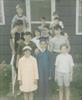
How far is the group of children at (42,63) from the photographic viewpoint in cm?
827

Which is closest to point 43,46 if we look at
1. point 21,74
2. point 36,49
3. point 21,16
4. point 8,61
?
point 36,49

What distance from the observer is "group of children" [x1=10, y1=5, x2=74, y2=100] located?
325 inches

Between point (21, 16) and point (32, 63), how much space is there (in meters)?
2.77

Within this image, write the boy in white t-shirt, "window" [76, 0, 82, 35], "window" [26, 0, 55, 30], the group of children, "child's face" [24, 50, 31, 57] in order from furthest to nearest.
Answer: "window" [26, 0, 55, 30] < "window" [76, 0, 82, 35] < the boy in white t-shirt < the group of children < "child's face" [24, 50, 31, 57]

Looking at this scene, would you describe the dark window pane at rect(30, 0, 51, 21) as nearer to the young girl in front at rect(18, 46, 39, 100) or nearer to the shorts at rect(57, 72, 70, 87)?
the shorts at rect(57, 72, 70, 87)

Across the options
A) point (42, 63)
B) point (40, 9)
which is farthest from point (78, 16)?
point (42, 63)

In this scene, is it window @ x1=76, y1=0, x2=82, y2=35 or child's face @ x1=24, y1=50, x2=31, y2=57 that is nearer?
child's face @ x1=24, y1=50, x2=31, y2=57

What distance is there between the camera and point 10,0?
12055 mm

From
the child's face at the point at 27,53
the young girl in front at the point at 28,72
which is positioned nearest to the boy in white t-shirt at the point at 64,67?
the young girl in front at the point at 28,72

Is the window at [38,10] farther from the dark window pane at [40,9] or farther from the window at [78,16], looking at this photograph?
the window at [78,16]

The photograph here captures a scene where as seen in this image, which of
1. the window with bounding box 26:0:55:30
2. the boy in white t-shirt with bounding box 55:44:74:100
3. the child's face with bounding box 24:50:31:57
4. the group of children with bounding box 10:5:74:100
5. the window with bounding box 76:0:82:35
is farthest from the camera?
the window with bounding box 26:0:55:30

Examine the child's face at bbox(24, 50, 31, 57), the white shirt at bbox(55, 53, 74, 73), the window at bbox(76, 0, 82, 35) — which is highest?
the window at bbox(76, 0, 82, 35)

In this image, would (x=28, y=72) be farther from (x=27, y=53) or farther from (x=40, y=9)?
(x=40, y=9)

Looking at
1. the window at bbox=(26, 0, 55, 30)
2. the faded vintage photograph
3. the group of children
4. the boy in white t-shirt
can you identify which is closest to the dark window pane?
the window at bbox=(26, 0, 55, 30)
